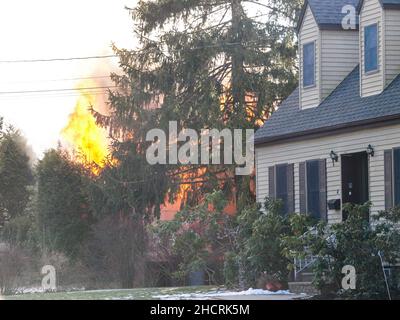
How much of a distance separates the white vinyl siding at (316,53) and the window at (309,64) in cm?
11

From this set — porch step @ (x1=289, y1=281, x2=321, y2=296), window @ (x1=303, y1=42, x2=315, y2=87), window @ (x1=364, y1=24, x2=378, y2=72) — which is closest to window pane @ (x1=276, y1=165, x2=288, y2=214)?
window @ (x1=303, y1=42, x2=315, y2=87)

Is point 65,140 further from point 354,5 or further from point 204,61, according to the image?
point 354,5

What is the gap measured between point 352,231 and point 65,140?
3092cm

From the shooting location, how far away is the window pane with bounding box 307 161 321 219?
2730cm

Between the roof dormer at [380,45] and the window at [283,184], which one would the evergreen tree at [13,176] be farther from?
the roof dormer at [380,45]

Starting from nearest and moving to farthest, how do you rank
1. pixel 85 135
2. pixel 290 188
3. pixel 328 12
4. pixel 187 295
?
1. pixel 187 295
2. pixel 290 188
3. pixel 328 12
4. pixel 85 135

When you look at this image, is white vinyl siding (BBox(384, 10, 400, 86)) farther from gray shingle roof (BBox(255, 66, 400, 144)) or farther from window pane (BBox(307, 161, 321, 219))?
window pane (BBox(307, 161, 321, 219))

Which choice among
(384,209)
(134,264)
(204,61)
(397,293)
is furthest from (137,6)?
(397,293)

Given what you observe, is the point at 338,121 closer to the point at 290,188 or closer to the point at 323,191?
the point at 323,191

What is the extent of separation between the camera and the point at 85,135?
160 feet

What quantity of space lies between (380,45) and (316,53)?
2.91m

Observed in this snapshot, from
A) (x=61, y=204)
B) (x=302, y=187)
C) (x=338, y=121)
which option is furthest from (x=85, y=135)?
(x=338, y=121)

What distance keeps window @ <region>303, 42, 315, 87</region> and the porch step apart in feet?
19.6

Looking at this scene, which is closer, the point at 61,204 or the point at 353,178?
the point at 353,178
